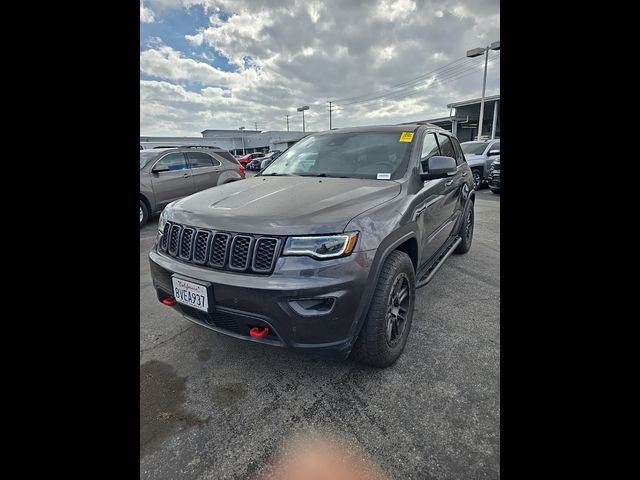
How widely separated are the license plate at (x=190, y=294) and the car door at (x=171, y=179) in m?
5.80

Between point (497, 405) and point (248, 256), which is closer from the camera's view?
point (248, 256)

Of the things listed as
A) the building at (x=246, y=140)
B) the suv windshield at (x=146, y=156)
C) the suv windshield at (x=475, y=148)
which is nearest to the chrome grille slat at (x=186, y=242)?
the suv windshield at (x=146, y=156)

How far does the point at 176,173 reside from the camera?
750 centimetres

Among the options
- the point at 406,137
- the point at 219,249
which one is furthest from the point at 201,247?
the point at 406,137

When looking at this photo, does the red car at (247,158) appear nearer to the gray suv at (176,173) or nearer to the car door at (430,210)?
the gray suv at (176,173)

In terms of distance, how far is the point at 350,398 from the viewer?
6.70 feet

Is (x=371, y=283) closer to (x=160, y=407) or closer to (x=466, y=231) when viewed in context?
(x=160, y=407)

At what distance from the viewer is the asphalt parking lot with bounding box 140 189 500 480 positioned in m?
1.63

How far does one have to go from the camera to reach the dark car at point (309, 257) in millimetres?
1747
